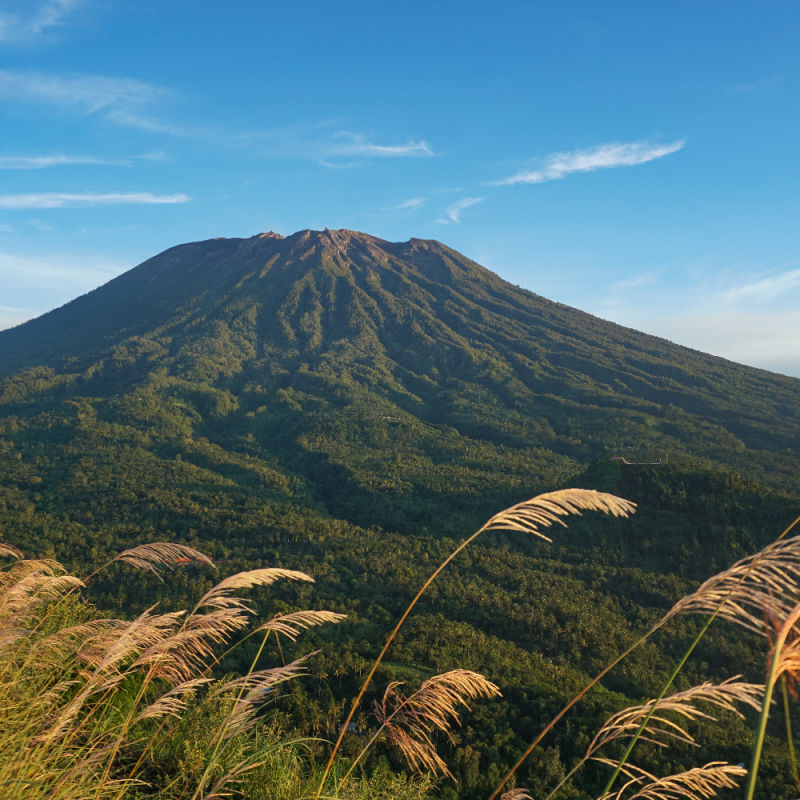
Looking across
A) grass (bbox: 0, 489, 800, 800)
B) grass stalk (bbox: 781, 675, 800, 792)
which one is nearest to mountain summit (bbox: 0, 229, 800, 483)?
grass (bbox: 0, 489, 800, 800)

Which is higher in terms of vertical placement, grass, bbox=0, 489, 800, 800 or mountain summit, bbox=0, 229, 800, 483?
mountain summit, bbox=0, 229, 800, 483

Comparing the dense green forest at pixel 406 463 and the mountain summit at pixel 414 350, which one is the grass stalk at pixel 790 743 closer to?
the dense green forest at pixel 406 463

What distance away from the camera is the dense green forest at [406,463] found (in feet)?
66.2

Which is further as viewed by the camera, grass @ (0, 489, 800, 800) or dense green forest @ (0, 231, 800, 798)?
dense green forest @ (0, 231, 800, 798)

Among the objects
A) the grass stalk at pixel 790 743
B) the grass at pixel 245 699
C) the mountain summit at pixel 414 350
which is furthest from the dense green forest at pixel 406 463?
the grass stalk at pixel 790 743

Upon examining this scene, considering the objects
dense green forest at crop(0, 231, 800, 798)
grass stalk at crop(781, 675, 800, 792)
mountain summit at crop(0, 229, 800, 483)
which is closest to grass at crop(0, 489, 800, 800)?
grass stalk at crop(781, 675, 800, 792)

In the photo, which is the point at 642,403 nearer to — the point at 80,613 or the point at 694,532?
the point at 694,532

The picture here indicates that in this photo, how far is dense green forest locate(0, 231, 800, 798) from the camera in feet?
66.2

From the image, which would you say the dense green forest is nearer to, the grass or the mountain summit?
the mountain summit

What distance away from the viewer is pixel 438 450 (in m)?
68.3

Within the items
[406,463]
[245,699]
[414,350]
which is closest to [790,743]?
[245,699]

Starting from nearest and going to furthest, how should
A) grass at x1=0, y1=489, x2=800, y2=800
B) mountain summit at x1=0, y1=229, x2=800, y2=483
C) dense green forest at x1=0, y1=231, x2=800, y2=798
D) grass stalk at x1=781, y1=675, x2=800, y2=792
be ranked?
grass stalk at x1=781, y1=675, x2=800, y2=792 < grass at x1=0, y1=489, x2=800, y2=800 < dense green forest at x1=0, y1=231, x2=800, y2=798 < mountain summit at x1=0, y1=229, x2=800, y2=483

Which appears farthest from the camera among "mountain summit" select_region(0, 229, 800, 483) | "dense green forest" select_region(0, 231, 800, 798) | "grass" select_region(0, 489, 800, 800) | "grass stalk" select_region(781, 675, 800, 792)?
"mountain summit" select_region(0, 229, 800, 483)

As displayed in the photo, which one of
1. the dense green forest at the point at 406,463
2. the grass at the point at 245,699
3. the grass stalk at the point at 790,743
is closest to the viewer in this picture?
the grass stalk at the point at 790,743
